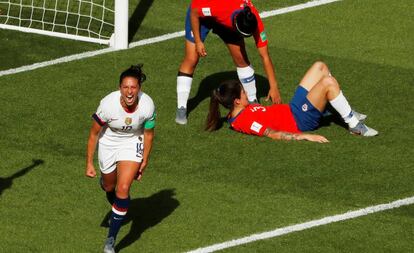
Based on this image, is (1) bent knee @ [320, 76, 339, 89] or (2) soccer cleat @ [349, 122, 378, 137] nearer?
(1) bent knee @ [320, 76, 339, 89]

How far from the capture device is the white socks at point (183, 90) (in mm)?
17312

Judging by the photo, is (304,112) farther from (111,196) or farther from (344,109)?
(111,196)

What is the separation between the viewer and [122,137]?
13617 mm

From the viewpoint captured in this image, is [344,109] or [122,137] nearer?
[122,137]

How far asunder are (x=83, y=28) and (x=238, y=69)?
4.24 metres

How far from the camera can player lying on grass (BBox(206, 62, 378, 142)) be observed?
54.4ft

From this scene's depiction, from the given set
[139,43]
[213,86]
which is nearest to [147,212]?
[213,86]

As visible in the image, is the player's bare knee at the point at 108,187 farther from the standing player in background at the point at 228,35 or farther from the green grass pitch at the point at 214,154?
the standing player in background at the point at 228,35

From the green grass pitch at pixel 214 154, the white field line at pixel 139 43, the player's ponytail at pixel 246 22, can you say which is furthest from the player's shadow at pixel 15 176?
the white field line at pixel 139 43

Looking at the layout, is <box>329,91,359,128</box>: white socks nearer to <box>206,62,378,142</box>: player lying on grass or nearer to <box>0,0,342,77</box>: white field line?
<box>206,62,378,142</box>: player lying on grass

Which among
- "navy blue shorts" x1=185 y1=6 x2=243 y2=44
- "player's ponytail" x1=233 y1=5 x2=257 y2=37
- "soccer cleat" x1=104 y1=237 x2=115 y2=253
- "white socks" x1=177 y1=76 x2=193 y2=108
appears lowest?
"soccer cleat" x1=104 y1=237 x2=115 y2=253

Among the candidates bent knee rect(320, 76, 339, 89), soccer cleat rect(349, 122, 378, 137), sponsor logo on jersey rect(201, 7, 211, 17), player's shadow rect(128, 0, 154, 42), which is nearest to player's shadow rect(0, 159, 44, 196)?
sponsor logo on jersey rect(201, 7, 211, 17)

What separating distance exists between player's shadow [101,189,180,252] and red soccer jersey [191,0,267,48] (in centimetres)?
264

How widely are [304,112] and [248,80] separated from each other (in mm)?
1141
